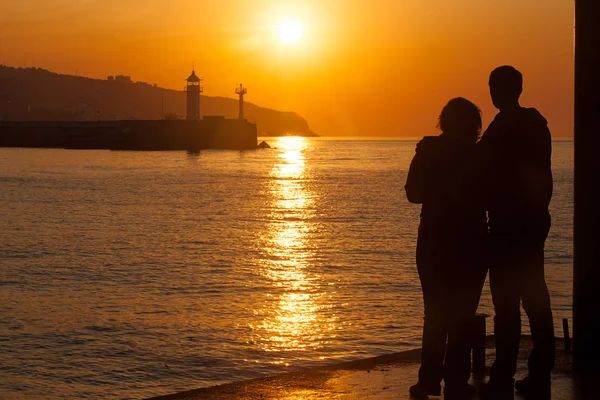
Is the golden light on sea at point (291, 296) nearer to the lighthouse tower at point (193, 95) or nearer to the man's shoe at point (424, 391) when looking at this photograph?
the man's shoe at point (424, 391)

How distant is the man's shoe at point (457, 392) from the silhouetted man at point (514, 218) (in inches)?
5.2

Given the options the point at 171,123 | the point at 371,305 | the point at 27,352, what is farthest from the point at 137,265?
the point at 171,123

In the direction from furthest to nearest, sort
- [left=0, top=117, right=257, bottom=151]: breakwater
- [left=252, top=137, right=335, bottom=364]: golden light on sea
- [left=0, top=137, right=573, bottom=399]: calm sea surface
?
[left=0, top=117, right=257, bottom=151]: breakwater → [left=252, top=137, right=335, bottom=364]: golden light on sea → [left=0, top=137, right=573, bottom=399]: calm sea surface

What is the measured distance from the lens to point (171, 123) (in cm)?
13888

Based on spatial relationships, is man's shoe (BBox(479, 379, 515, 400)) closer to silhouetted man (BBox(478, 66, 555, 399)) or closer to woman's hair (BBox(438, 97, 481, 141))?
silhouetted man (BBox(478, 66, 555, 399))

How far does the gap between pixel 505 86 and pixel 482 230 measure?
874mm

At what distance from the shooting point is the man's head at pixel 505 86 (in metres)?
4.97

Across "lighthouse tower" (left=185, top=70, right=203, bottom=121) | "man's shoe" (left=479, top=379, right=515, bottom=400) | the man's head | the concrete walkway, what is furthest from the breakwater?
"man's shoe" (left=479, top=379, right=515, bottom=400)

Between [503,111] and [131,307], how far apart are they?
9.49 m

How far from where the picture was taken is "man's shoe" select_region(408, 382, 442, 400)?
498 centimetres

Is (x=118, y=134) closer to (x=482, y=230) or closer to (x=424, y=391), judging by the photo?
(x=424, y=391)

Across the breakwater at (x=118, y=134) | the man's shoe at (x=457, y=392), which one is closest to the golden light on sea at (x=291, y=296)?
the man's shoe at (x=457, y=392)

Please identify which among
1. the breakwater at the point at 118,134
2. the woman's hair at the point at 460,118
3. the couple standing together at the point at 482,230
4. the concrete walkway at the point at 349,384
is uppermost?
the breakwater at the point at 118,134

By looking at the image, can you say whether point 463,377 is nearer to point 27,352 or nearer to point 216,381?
point 216,381
